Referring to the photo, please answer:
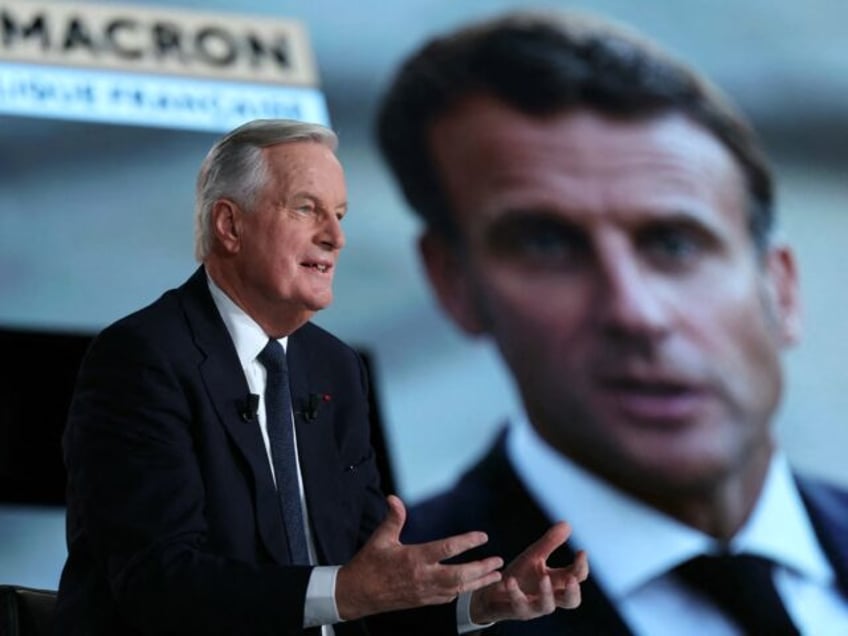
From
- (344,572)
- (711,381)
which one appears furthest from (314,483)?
(711,381)

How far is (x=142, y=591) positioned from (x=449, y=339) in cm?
301

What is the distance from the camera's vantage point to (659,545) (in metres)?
4.03

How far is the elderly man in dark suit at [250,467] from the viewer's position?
1.25 meters

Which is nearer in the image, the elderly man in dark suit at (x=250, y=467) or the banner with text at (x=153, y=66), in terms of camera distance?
the elderly man in dark suit at (x=250, y=467)

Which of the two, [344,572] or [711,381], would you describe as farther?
[711,381]

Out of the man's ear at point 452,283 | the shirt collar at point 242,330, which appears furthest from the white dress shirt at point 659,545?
the shirt collar at point 242,330

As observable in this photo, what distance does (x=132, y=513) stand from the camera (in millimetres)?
1279

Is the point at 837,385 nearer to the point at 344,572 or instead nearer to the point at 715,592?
the point at 715,592

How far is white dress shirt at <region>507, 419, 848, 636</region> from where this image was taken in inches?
152

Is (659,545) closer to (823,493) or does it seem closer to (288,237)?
(823,493)

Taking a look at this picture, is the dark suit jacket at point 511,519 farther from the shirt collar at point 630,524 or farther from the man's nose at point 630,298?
the man's nose at point 630,298

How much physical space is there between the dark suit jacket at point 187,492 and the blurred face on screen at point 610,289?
2700mm

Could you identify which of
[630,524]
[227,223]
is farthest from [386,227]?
[227,223]

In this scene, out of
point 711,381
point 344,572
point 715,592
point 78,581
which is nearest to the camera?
point 344,572
